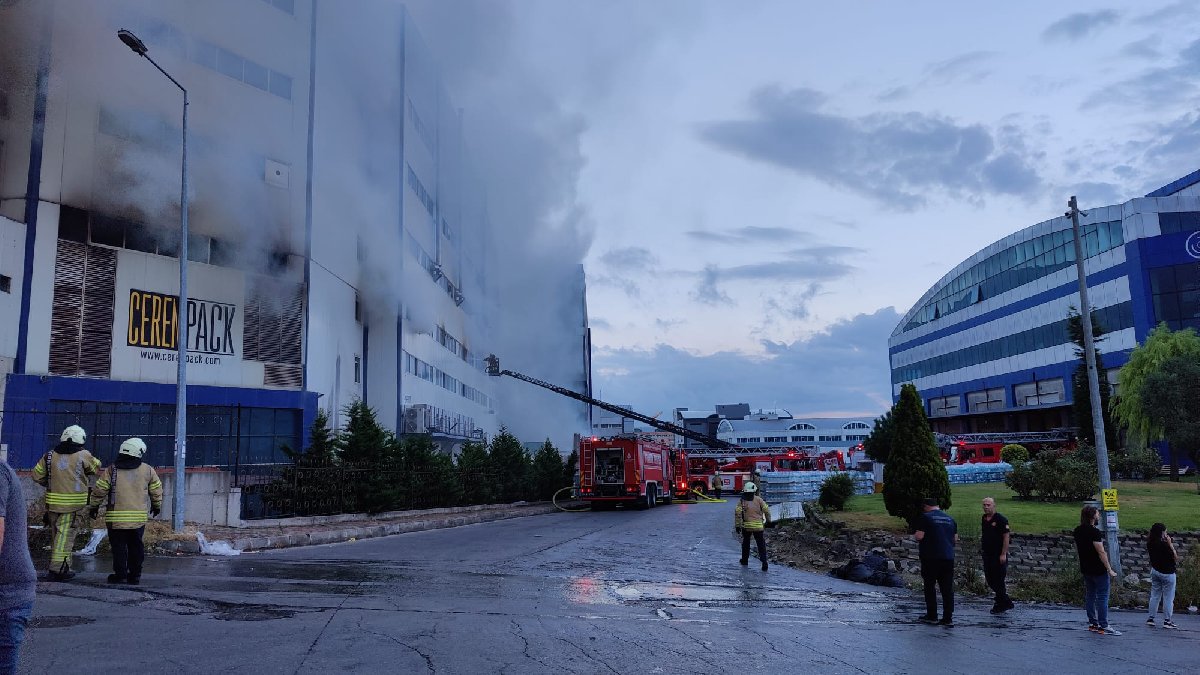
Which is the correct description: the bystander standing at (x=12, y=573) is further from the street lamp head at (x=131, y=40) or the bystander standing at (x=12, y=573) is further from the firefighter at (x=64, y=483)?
the street lamp head at (x=131, y=40)

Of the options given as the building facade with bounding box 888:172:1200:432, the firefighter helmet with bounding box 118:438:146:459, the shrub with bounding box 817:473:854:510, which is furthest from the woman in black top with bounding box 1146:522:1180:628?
the building facade with bounding box 888:172:1200:432

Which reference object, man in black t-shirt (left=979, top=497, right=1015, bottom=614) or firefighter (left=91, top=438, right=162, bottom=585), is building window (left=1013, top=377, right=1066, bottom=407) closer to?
man in black t-shirt (left=979, top=497, right=1015, bottom=614)

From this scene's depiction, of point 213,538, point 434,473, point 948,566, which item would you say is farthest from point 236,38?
point 948,566

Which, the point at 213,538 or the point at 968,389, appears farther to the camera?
the point at 968,389

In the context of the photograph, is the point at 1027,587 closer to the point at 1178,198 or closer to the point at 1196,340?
the point at 1196,340

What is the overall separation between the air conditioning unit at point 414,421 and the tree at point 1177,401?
28760 mm

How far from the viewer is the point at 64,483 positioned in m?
7.75

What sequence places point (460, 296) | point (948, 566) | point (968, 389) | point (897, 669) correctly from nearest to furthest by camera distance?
point (897, 669), point (948, 566), point (460, 296), point (968, 389)

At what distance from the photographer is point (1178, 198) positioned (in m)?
46.0

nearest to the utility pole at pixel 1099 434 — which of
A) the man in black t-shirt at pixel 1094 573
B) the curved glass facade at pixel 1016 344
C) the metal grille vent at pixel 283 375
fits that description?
the man in black t-shirt at pixel 1094 573

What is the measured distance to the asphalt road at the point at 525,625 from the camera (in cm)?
546

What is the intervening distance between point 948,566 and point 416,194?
29.5m

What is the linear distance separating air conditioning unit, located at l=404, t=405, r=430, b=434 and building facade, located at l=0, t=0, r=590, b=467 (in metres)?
2.40

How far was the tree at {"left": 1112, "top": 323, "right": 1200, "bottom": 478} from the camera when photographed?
117 feet
